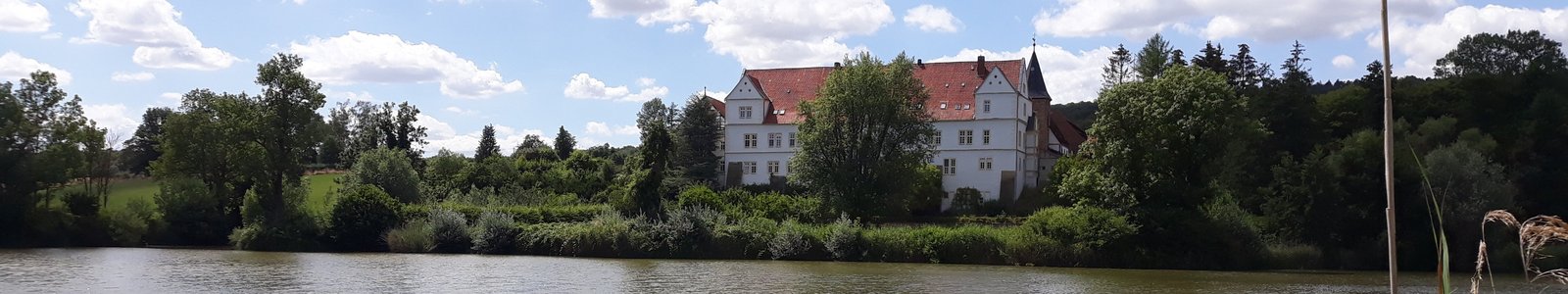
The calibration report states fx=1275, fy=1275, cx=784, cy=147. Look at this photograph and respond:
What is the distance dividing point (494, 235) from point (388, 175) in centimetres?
1588

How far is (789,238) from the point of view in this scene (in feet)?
137

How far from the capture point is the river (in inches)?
1053

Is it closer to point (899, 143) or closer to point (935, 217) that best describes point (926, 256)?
point (899, 143)

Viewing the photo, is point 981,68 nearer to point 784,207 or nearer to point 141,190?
point 784,207

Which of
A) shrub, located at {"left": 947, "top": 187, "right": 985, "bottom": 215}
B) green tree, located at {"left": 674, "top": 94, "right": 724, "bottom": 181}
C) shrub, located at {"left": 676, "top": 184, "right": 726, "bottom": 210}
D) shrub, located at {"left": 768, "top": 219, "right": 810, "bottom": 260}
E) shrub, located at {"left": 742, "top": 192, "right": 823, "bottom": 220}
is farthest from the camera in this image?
green tree, located at {"left": 674, "top": 94, "right": 724, "bottom": 181}

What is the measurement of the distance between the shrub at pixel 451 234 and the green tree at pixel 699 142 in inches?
885

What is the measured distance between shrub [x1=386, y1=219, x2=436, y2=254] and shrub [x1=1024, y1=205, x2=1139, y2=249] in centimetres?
2028

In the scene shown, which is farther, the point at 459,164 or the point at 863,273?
the point at 459,164

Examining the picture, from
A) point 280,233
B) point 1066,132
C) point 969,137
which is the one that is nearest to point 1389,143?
point 280,233

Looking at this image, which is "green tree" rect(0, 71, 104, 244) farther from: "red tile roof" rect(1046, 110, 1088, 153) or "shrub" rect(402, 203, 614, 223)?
"red tile roof" rect(1046, 110, 1088, 153)

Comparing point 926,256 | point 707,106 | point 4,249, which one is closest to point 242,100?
point 4,249

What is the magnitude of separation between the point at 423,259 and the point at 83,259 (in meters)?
9.10

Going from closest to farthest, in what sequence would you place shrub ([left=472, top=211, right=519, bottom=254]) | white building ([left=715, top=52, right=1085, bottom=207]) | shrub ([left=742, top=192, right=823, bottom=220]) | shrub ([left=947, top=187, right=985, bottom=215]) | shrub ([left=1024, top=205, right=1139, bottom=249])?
shrub ([left=1024, top=205, right=1139, bottom=249]) < shrub ([left=472, top=211, right=519, bottom=254]) < shrub ([left=742, top=192, right=823, bottom=220]) < shrub ([left=947, top=187, right=985, bottom=215]) < white building ([left=715, top=52, right=1085, bottom=207])

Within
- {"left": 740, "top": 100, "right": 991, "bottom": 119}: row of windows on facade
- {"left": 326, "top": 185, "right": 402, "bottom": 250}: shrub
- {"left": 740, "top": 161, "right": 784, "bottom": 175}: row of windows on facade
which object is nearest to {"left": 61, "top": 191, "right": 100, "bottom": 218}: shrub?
{"left": 326, "top": 185, "right": 402, "bottom": 250}: shrub
